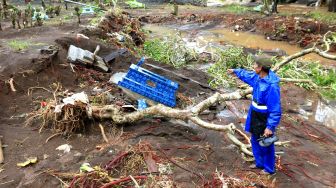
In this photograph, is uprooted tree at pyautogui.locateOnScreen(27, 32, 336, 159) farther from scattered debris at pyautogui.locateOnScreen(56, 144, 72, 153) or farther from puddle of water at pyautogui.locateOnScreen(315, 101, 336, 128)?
puddle of water at pyautogui.locateOnScreen(315, 101, 336, 128)

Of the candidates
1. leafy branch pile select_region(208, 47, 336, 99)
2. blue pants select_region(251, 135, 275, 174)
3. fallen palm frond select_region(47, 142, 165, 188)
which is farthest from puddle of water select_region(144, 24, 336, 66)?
fallen palm frond select_region(47, 142, 165, 188)

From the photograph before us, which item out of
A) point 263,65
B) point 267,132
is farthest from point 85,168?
point 263,65

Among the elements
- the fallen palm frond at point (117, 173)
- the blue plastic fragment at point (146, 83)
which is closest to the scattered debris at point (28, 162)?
the fallen palm frond at point (117, 173)

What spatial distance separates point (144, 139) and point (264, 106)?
1.95m

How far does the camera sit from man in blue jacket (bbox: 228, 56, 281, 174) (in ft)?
14.3

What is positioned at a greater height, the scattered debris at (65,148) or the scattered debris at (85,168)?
the scattered debris at (85,168)

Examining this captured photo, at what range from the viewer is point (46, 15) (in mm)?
15227

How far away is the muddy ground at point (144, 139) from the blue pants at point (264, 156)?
0.14 metres

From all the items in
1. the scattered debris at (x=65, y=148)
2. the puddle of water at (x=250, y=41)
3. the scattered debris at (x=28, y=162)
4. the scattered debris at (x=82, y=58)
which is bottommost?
the scattered debris at (x=28, y=162)

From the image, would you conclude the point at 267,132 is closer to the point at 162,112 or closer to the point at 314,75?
the point at 162,112

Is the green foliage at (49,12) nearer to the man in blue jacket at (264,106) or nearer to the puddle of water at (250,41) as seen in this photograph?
the puddle of water at (250,41)

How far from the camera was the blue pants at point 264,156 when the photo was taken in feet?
15.4

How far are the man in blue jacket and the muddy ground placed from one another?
33 centimetres

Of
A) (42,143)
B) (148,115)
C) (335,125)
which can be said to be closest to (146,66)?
(148,115)
